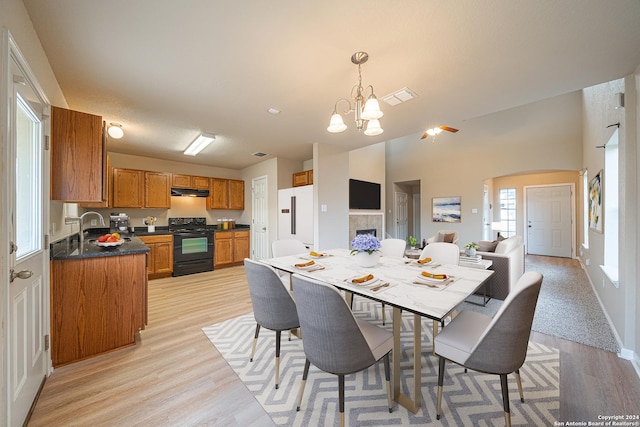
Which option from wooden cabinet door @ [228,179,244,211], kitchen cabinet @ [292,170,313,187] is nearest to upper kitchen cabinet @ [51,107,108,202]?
kitchen cabinet @ [292,170,313,187]

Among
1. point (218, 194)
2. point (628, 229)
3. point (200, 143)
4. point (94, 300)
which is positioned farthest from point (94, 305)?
point (628, 229)

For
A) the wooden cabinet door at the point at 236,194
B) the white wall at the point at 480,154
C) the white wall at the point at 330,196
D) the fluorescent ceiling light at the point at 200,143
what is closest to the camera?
the fluorescent ceiling light at the point at 200,143

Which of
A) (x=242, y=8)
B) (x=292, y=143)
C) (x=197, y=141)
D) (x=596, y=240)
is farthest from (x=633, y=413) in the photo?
(x=197, y=141)

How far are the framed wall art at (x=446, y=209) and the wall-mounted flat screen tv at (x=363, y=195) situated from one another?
1823 millimetres

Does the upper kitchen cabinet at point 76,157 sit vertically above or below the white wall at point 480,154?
below

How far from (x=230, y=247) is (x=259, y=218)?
942 mm

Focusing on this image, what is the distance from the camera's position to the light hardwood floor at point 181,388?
4.79 feet

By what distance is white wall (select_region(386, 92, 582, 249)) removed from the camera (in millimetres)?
5328

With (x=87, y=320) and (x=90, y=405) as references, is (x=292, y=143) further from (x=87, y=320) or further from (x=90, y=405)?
(x=90, y=405)

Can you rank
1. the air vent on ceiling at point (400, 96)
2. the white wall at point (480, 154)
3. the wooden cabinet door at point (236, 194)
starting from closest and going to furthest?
the air vent on ceiling at point (400, 96) < the white wall at point (480, 154) < the wooden cabinet door at point (236, 194)

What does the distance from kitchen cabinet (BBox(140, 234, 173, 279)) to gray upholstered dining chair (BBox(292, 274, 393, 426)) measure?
4.46 meters

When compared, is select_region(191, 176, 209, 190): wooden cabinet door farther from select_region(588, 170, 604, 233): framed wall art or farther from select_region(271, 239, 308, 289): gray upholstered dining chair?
select_region(588, 170, 604, 233): framed wall art

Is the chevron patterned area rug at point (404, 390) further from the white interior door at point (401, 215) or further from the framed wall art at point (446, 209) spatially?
the white interior door at point (401, 215)

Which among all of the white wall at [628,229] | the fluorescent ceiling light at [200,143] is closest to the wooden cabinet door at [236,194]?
the fluorescent ceiling light at [200,143]
